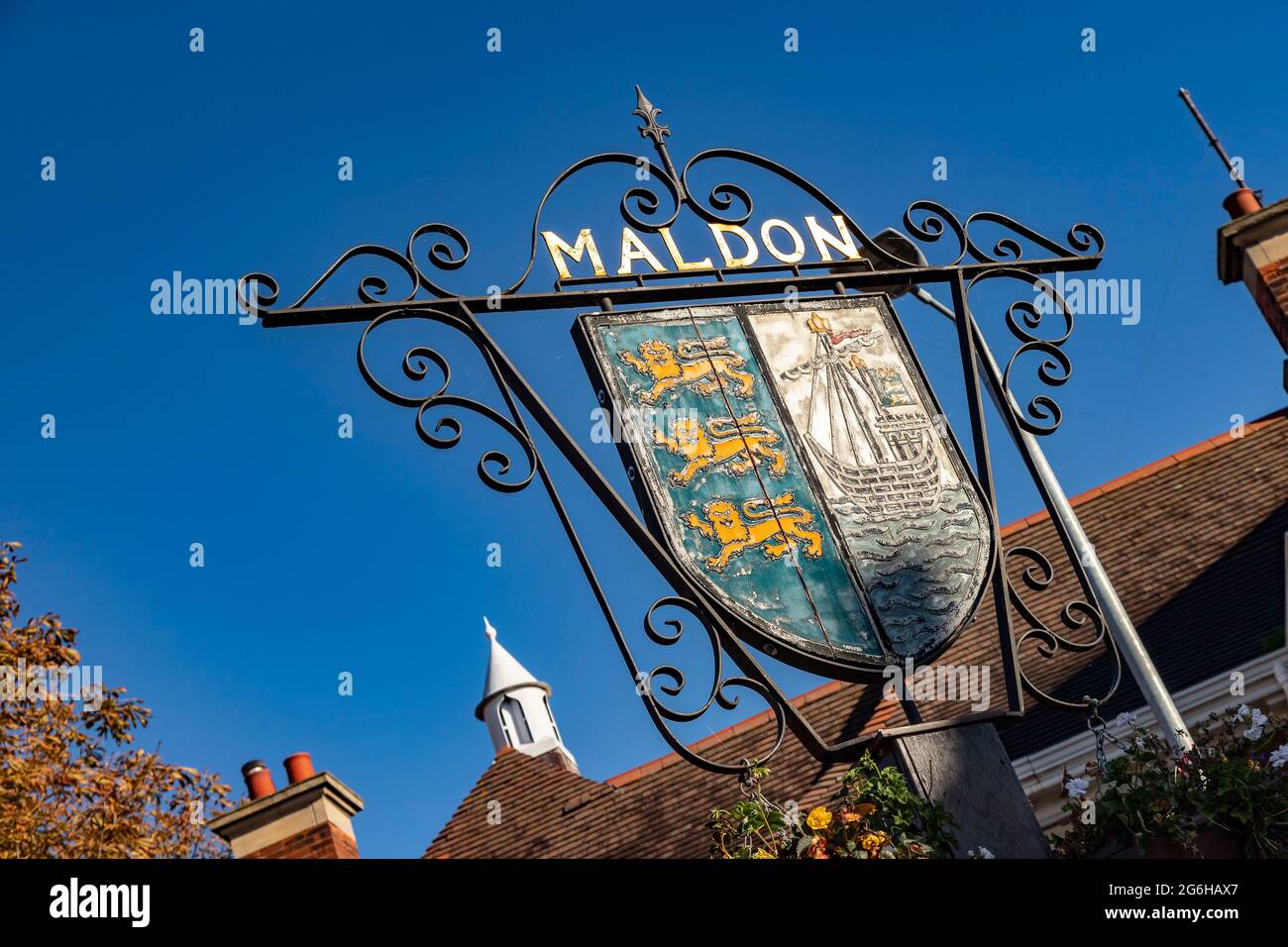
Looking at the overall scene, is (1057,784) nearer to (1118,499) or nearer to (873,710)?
(873,710)

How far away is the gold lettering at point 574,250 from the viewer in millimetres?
5754

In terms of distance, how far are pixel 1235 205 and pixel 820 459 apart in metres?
9.99

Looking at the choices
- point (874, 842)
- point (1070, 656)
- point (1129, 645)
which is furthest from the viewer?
point (1070, 656)

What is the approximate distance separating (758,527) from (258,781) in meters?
9.57

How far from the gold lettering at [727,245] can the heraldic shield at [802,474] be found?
9.8 inches

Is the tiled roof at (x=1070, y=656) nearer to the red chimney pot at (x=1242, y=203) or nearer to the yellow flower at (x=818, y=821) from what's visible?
the red chimney pot at (x=1242, y=203)

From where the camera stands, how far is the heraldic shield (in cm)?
507

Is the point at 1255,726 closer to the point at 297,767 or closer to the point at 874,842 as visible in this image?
the point at 874,842

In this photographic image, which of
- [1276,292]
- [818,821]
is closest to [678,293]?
[818,821]

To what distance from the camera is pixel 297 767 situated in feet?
42.9

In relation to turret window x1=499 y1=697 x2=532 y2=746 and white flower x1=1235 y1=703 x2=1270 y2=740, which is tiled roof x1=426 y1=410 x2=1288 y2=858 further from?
turret window x1=499 y1=697 x2=532 y2=746

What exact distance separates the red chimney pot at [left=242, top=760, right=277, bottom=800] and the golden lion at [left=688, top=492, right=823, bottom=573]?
924 cm
